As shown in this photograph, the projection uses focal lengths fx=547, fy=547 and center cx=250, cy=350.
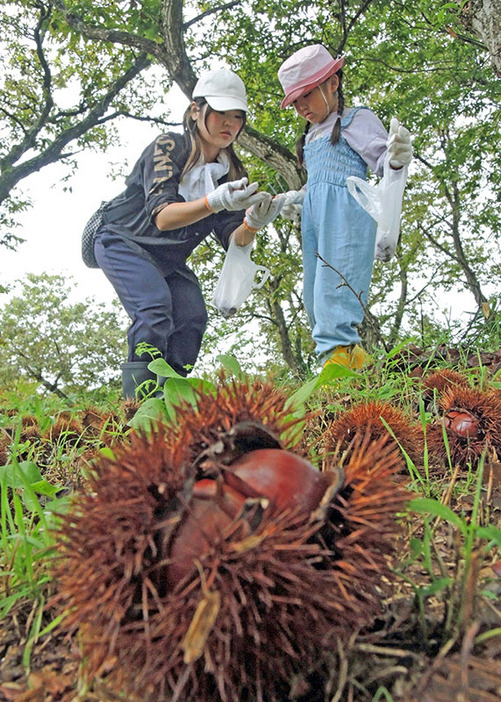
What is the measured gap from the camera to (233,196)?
3.60 metres

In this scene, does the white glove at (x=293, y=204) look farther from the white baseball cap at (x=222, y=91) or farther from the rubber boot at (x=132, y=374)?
the rubber boot at (x=132, y=374)

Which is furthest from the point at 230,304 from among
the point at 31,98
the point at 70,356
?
the point at 70,356

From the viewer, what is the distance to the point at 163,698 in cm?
61

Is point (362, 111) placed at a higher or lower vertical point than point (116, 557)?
higher

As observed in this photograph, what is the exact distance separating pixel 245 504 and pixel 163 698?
232mm

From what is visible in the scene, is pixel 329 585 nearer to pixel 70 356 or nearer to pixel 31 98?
pixel 31 98

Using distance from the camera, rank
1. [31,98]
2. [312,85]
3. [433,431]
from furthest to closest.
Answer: [31,98] < [312,85] < [433,431]

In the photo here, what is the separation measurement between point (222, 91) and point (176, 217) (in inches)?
38.8

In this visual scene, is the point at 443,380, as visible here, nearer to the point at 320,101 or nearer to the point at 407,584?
the point at 407,584

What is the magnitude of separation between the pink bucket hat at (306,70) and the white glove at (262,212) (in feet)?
2.56

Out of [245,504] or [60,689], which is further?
[60,689]

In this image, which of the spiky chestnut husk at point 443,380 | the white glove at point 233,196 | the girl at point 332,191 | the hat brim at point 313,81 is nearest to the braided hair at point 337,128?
the girl at point 332,191

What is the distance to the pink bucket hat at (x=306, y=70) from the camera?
3979mm

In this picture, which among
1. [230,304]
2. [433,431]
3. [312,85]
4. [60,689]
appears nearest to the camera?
[60,689]
